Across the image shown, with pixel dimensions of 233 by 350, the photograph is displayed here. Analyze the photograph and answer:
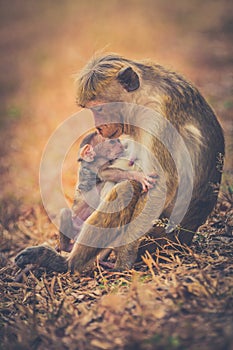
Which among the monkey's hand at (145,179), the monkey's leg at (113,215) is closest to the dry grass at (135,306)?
the monkey's leg at (113,215)

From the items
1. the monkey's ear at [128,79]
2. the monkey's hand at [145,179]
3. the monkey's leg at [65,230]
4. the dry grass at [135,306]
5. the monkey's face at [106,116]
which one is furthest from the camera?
the monkey's leg at [65,230]

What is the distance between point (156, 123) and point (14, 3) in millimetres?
13323

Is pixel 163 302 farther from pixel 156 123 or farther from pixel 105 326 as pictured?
pixel 156 123

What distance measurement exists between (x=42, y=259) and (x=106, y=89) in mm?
1324

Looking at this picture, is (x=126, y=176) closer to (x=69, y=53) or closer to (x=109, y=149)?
(x=109, y=149)

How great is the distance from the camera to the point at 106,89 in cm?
377

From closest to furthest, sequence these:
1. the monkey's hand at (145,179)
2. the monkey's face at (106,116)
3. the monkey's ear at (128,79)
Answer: the monkey's hand at (145,179), the monkey's ear at (128,79), the monkey's face at (106,116)

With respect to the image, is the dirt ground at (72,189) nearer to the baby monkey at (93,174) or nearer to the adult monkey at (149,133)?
the adult monkey at (149,133)

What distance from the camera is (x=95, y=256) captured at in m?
3.82

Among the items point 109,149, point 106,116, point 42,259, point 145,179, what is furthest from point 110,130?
point 42,259

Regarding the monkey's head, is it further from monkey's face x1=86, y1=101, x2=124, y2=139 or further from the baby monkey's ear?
the baby monkey's ear

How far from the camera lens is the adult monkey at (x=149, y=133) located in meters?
3.62

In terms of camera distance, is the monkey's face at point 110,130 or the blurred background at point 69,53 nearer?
the monkey's face at point 110,130

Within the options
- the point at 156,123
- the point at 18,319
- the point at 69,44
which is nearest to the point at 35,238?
the point at 18,319
